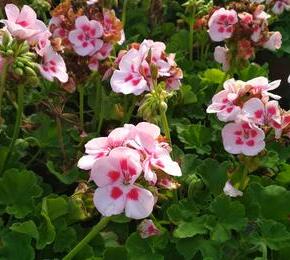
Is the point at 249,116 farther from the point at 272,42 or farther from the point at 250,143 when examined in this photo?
the point at 272,42

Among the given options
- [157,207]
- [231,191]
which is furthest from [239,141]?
[157,207]

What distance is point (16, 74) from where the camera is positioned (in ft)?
5.57

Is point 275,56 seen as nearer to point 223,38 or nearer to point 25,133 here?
point 223,38

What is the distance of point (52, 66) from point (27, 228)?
1.48 ft

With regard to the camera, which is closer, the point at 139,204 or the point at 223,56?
the point at 139,204

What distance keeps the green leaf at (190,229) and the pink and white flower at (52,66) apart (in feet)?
1.69

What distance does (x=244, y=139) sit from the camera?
1681 mm

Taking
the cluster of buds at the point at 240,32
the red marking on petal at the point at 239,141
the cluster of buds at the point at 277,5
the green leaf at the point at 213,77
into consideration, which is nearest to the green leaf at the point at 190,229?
the red marking on petal at the point at 239,141

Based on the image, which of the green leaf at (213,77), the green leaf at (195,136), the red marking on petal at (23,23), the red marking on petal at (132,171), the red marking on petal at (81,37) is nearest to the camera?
the red marking on petal at (132,171)

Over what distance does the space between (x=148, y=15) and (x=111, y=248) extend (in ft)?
5.01

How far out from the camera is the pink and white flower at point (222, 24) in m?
2.20

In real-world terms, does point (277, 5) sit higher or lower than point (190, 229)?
higher

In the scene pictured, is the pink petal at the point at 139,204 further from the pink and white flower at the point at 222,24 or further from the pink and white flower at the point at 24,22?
the pink and white flower at the point at 222,24

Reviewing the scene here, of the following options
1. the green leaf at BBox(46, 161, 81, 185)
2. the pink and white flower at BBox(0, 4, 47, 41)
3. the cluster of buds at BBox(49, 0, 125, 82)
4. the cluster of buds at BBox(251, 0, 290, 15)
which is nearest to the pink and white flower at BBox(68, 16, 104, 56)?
the cluster of buds at BBox(49, 0, 125, 82)
